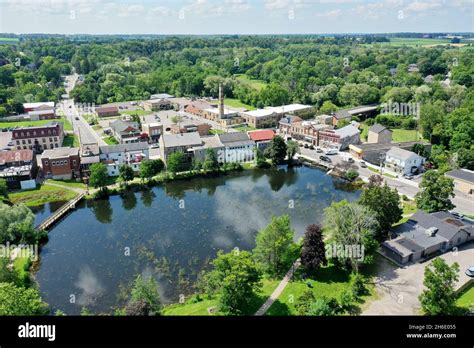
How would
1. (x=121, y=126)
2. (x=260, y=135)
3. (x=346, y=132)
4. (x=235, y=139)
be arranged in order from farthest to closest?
(x=121, y=126) < (x=346, y=132) < (x=260, y=135) < (x=235, y=139)

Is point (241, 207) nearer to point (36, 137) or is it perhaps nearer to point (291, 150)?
point (291, 150)

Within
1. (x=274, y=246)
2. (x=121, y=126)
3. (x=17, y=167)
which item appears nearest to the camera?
(x=274, y=246)

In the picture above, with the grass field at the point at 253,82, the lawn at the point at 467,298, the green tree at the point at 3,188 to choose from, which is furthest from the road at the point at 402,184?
the grass field at the point at 253,82

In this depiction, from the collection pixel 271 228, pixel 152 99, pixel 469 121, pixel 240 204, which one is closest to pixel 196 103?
pixel 152 99

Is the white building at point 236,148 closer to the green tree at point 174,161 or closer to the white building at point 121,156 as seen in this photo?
the green tree at point 174,161

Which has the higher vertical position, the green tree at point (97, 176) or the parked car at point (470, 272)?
the green tree at point (97, 176)

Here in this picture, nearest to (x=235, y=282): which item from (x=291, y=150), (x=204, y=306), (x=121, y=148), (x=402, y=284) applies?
(x=204, y=306)
